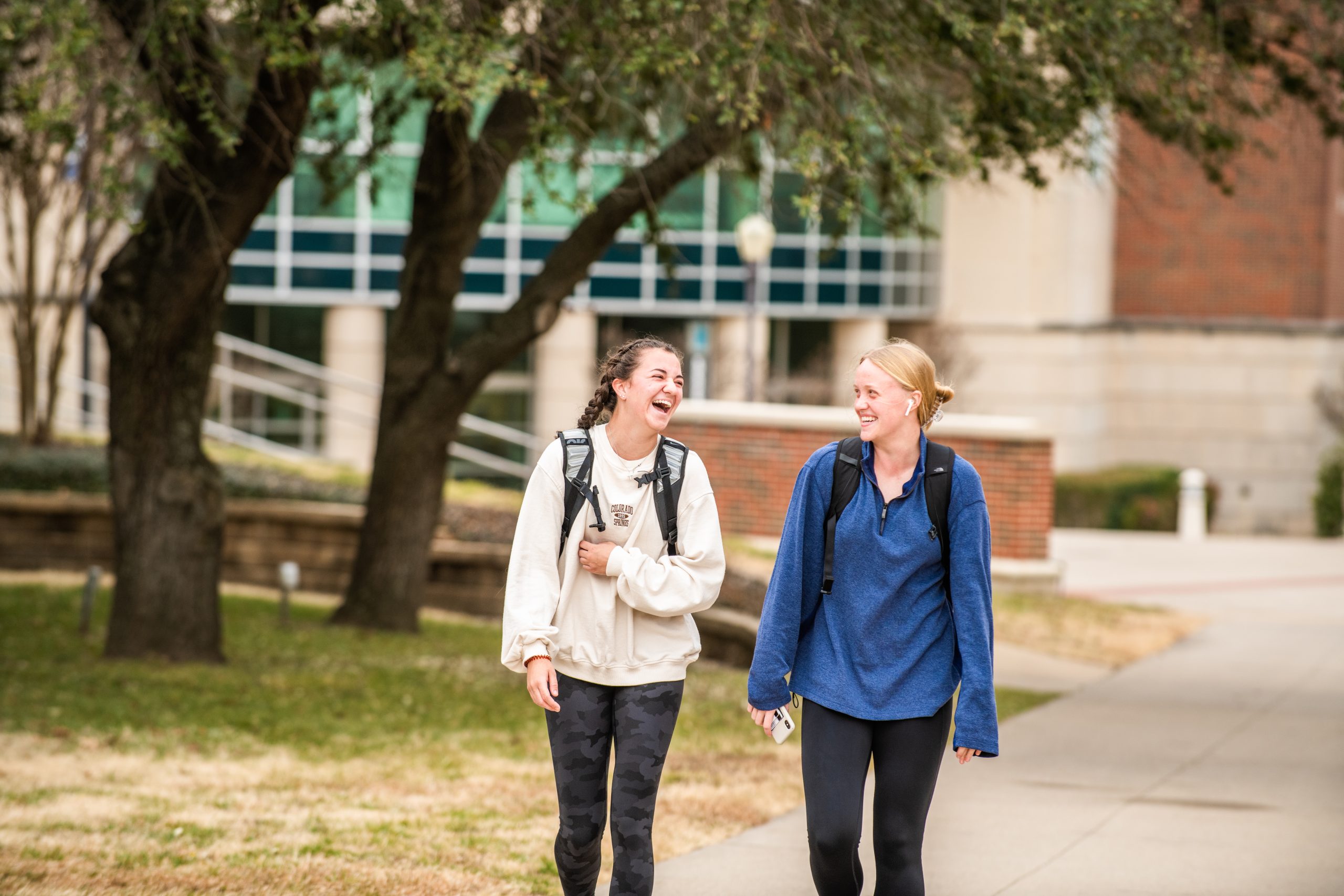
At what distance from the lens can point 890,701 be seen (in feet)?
13.3

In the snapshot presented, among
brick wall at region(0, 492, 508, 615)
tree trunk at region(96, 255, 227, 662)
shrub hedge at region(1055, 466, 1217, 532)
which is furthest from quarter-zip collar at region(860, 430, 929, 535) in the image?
shrub hedge at region(1055, 466, 1217, 532)

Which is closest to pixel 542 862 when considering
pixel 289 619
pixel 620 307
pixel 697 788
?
pixel 697 788

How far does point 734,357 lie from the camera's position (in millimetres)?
31484

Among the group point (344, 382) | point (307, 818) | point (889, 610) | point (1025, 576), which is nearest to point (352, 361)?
point (344, 382)

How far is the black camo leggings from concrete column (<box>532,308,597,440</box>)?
27.2m

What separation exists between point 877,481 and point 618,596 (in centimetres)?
74

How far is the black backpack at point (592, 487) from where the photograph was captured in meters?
4.27

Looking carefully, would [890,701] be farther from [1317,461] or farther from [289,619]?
[1317,461]

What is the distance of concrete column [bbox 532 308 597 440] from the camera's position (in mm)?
31641

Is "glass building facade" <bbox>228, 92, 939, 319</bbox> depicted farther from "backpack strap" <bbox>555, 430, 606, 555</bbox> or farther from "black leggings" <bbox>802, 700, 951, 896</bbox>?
"black leggings" <bbox>802, 700, 951, 896</bbox>

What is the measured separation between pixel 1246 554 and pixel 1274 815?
1540 centimetres

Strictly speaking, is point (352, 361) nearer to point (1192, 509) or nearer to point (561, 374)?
point (561, 374)

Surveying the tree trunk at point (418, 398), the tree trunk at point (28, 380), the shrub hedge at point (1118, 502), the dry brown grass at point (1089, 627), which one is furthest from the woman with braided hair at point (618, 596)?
the shrub hedge at point (1118, 502)

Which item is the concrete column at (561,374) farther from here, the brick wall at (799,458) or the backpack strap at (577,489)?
the backpack strap at (577,489)
